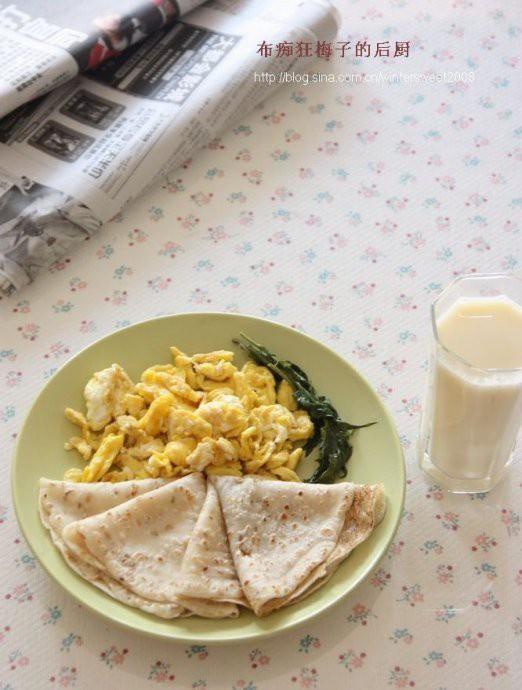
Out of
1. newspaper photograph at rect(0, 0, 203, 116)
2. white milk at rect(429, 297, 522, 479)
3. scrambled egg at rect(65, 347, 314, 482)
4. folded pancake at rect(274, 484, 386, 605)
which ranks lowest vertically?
folded pancake at rect(274, 484, 386, 605)

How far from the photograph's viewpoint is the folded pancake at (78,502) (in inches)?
42.2

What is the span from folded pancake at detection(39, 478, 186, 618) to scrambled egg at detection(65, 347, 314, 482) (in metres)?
0.03

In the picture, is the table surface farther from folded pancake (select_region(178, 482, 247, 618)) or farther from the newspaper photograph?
the newspaper photograph

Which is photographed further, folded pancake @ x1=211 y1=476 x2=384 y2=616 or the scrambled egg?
the scrambled egg

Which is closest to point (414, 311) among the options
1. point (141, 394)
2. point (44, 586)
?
point (141, 394)

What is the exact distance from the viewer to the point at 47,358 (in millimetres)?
1392

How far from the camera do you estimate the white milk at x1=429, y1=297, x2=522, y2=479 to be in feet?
3.47

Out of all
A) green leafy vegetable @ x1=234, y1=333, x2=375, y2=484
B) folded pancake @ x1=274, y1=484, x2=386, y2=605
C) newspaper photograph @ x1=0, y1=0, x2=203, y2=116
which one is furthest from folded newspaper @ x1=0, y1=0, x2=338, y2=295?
folded pancake @ x1=274, y1=484, x2=386, y2=605

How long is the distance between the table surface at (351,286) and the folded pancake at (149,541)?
0.33 feet

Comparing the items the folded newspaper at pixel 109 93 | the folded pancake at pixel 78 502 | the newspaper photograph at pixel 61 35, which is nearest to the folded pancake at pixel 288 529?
the folded pancake at pixel 78 502

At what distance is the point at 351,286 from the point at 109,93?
64 cm

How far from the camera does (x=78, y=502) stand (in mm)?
1123

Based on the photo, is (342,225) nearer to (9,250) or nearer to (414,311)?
(414,311)

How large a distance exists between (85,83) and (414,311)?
81 centimetres
